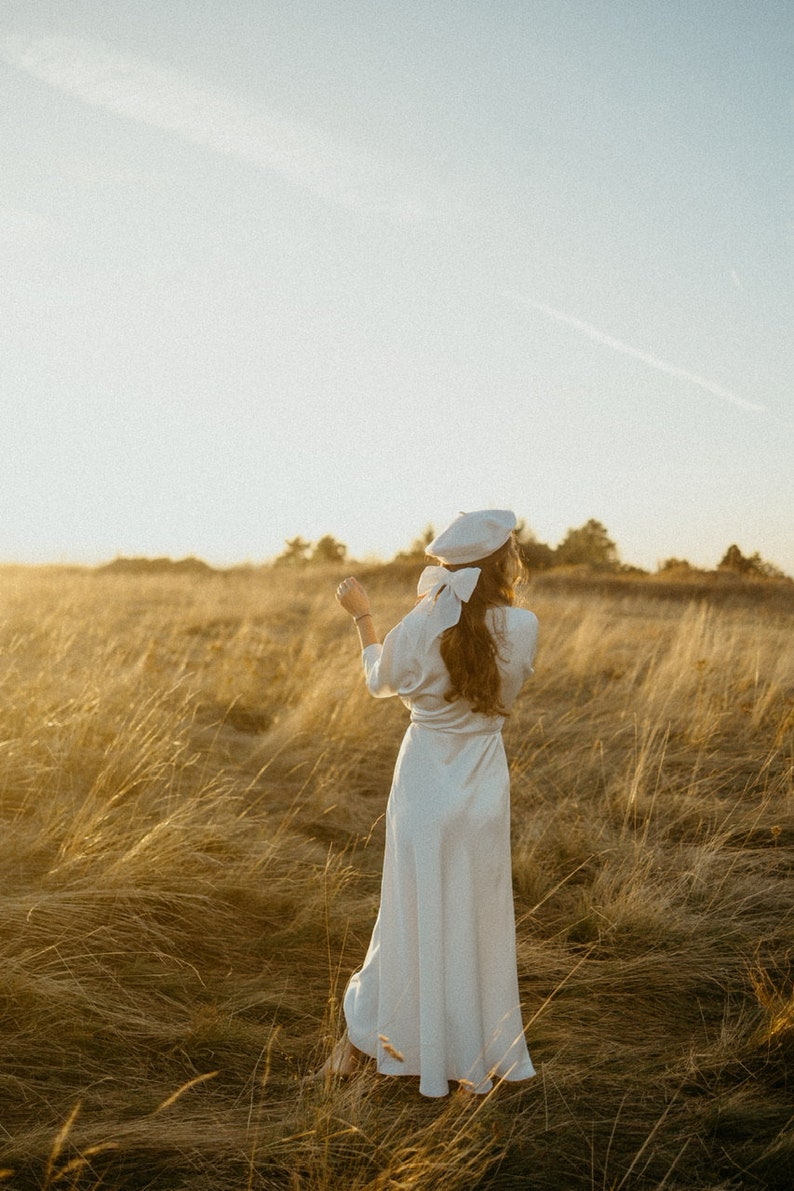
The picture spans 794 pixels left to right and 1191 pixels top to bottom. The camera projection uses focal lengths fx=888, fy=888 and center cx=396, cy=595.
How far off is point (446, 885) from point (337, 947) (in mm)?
1291

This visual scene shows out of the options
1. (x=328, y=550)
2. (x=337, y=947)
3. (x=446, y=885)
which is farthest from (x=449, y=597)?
(x=328, y=550)

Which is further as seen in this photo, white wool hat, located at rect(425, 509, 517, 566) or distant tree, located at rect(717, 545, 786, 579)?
distant tree, located at rect(717, 545, 786, 579)

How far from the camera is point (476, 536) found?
2.59 metres

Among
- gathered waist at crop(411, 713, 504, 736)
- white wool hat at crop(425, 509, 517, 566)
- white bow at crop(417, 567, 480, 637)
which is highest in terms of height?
white wool hat at crop(425, 509, 517, 566)

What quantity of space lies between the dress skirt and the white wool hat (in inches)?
21.3

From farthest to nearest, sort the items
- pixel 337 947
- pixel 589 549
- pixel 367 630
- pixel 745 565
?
pixel 589 549
pixel 745 565
pixel 337 947
pixel 367 630

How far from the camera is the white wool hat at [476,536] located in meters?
2.59

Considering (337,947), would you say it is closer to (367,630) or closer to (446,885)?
→ (446,885)

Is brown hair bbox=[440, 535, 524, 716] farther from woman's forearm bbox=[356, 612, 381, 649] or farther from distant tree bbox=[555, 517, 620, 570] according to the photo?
distant tree bbox=[555, 517, 620, 570]

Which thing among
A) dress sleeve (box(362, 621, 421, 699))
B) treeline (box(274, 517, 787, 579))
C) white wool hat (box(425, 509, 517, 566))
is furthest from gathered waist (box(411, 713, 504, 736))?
treeline (box(274, 517, 787, 579))

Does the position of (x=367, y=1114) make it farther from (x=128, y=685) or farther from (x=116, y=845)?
(x=128, y=685)

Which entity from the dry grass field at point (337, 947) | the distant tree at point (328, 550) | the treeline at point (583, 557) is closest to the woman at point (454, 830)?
the dry grass field at point (337, 947)

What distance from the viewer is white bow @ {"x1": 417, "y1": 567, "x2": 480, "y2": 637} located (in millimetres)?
2559

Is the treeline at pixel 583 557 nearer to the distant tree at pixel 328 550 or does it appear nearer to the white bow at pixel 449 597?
the distant tree at pixel 328 550
